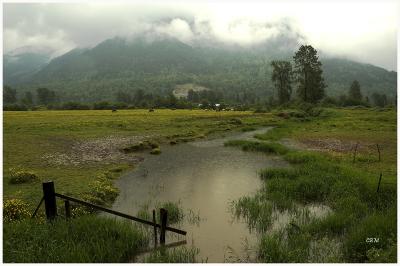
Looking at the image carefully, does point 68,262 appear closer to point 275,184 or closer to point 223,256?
point 223,256

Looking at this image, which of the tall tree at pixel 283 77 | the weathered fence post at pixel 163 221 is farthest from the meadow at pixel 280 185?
the tall tree at pixel 283 77

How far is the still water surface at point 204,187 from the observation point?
56.8ft

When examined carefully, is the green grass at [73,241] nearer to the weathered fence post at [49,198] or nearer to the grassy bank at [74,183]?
the grassy bank at [74,183]

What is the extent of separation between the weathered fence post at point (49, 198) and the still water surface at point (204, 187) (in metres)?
5.22

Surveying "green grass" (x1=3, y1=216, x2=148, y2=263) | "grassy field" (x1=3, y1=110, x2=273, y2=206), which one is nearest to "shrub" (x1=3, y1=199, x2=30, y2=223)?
"green grass" (x1=3, y1=216, x2=148, y2=263)

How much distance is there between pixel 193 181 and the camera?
28.5 metres

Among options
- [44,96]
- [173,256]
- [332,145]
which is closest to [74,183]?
[173,256]

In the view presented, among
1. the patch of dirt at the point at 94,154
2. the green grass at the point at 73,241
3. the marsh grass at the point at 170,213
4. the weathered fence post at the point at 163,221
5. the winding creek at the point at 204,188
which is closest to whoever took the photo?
the green grass at the point at 73,241

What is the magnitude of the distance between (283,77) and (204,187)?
3805 inches

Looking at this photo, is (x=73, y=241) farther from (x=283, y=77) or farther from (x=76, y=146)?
(x=283, y=77)

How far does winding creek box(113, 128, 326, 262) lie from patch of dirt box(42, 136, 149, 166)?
111 inches

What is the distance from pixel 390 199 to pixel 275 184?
281 inches

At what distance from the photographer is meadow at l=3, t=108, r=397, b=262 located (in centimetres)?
1531

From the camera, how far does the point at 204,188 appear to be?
1037 inches
